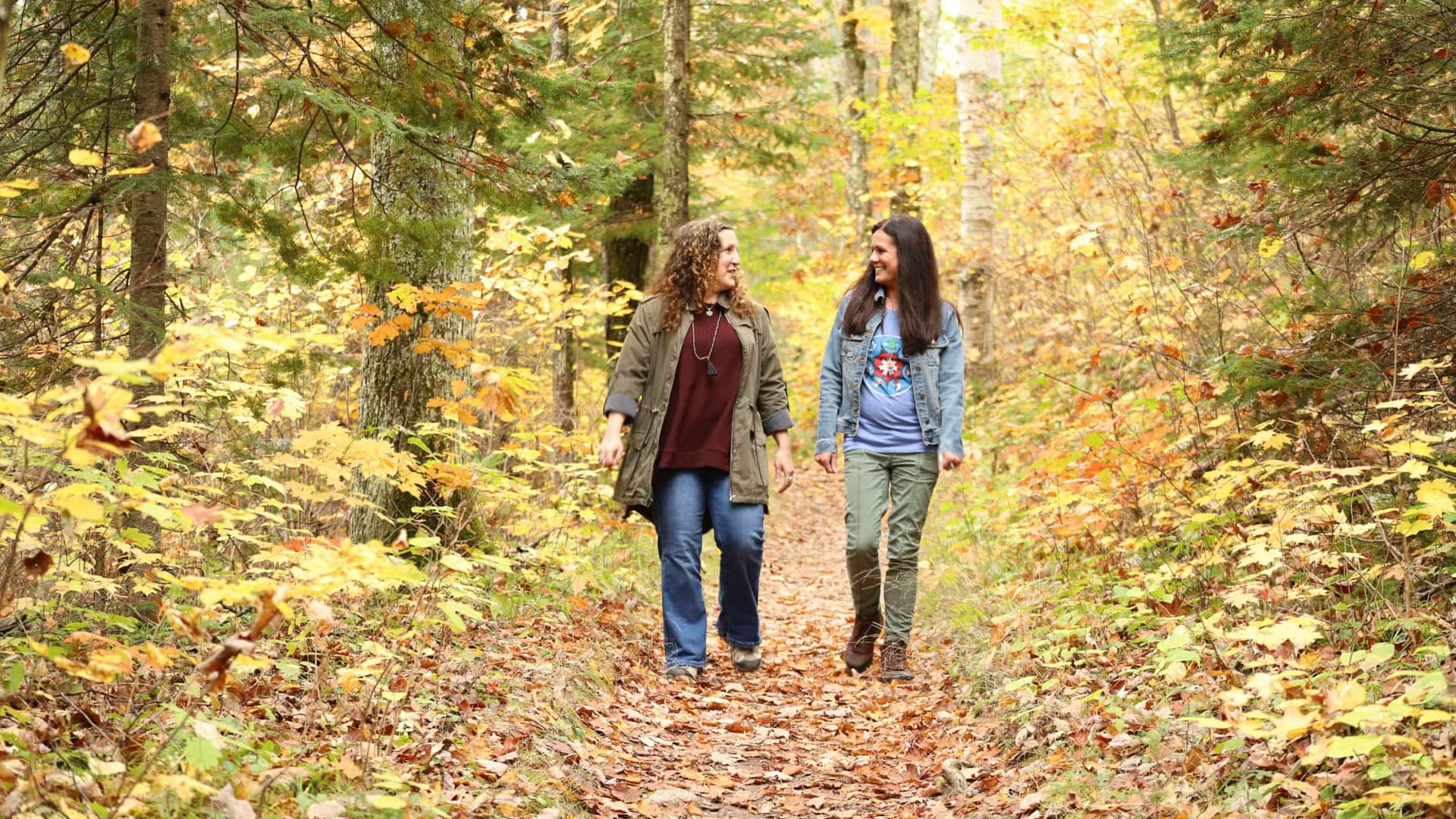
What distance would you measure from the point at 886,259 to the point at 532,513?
288 cm

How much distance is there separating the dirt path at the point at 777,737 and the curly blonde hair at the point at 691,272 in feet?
6.36

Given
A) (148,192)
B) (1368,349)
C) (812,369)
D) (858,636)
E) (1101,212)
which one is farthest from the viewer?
(812,369)

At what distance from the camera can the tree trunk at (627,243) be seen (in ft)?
38.7

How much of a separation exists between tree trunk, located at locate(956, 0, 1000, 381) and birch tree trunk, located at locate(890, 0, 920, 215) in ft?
1.88

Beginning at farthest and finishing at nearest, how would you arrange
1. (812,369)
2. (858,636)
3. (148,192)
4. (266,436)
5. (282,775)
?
(812,369)
(266,436)
(858,636)
(148,192)
(282,775)

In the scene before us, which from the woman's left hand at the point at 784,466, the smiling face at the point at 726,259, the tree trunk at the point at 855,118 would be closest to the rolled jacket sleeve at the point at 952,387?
the woman's left hand at the point at 784,466

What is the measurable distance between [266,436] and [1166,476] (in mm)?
5918

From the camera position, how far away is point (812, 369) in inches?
844

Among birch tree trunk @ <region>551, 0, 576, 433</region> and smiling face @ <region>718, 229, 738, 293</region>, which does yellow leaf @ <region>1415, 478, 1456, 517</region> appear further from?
birch tree trunk @ <region>551, 0, 576, 433</region>

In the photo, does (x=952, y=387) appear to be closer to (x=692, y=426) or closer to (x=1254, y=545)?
(x=692, y=426)

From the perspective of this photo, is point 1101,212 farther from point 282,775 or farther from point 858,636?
point 282,775

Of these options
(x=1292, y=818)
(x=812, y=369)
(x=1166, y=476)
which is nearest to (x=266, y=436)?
(x=1166, y=476)

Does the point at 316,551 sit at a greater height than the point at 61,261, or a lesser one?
lesser

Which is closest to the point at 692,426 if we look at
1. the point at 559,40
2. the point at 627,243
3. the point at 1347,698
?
the point at 1347,698
